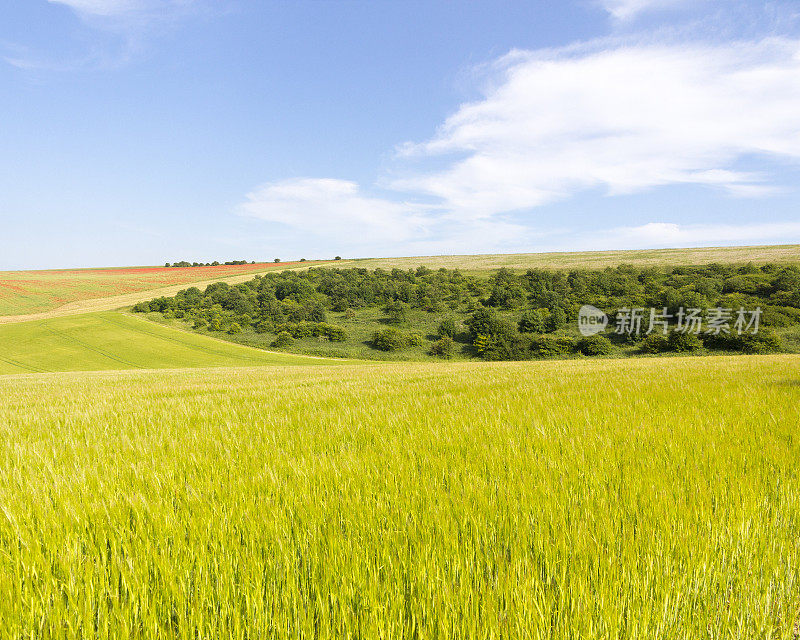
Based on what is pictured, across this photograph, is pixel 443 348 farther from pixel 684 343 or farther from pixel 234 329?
pixel 234 329

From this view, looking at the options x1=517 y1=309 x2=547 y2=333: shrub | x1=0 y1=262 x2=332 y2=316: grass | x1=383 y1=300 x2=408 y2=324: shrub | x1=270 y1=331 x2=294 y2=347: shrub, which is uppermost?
x1=0 y1=262 x2=332 y2=316: grass

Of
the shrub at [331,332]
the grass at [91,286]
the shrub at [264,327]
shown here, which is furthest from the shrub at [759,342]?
the grass at [91,286]

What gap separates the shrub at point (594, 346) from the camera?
153 feet

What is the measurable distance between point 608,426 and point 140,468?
423 centimetres

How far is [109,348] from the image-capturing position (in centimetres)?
4488

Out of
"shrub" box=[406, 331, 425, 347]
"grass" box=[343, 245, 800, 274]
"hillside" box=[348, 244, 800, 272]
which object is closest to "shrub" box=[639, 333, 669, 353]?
"shrub" box=[406, 331, 425, 347]

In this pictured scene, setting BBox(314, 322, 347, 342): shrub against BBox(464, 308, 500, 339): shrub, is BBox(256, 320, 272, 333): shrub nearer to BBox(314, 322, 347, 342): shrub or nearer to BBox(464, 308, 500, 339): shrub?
BBox(314, 322, 347, 342): shrub

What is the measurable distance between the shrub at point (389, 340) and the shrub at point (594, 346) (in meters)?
21.9

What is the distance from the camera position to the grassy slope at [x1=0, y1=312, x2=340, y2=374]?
40.6m

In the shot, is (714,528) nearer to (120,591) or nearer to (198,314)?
(120,591)

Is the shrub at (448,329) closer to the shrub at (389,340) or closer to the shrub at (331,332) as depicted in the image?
the shrub at (389,340)

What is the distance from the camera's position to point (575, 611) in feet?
4.58

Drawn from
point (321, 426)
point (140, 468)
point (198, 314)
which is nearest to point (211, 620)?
point (140, 468)

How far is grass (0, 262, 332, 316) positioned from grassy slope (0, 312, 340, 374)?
1406 cm
